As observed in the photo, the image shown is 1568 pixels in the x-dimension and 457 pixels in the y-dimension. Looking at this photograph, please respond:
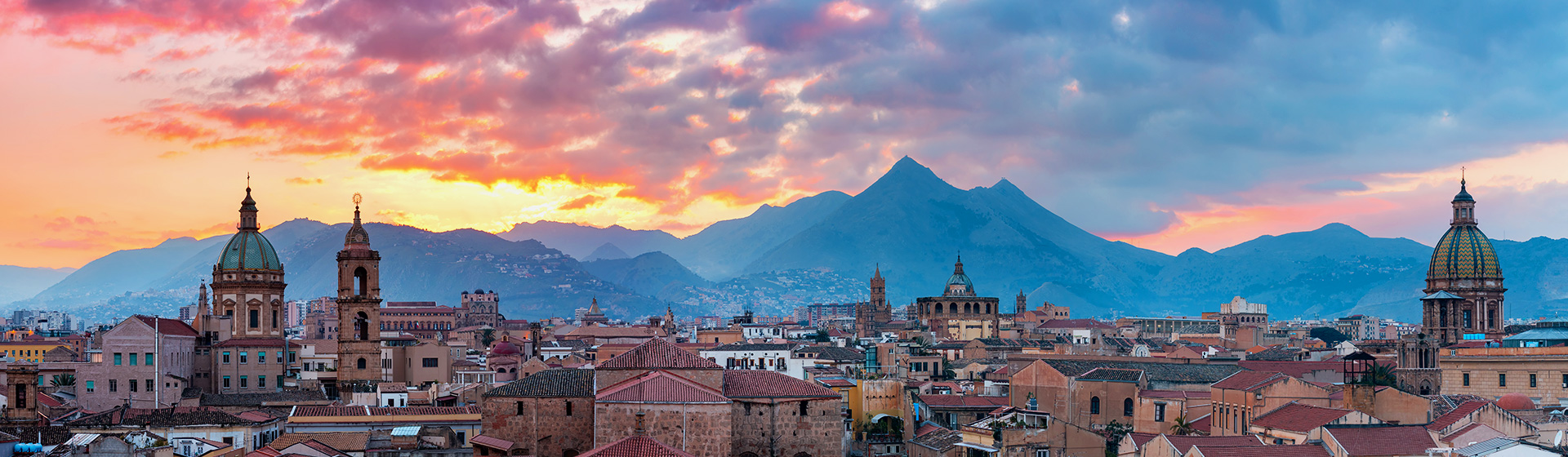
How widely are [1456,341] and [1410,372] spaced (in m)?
13.1

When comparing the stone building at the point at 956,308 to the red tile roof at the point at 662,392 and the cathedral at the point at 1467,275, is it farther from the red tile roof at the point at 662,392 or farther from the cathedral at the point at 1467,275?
the red tile roof at the point at 662,392

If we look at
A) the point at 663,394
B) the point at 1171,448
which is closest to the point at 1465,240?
the point at 1171,448

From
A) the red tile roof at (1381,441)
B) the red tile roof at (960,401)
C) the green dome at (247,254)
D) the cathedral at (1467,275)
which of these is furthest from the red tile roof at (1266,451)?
the cathedral at (1467,275)

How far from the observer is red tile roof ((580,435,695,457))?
1513 inches

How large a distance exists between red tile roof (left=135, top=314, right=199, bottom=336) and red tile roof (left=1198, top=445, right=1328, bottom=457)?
148 ft

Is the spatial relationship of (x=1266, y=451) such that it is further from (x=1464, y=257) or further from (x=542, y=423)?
(x=1464, y=257)

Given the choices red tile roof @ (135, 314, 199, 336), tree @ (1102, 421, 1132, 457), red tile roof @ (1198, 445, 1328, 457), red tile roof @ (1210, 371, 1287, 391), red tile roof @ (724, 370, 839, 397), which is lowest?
tree @ (1102, 421, 1132, 457)

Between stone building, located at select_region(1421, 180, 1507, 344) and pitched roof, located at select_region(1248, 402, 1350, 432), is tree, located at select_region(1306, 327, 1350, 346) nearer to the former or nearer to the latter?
stone building, located at select_region(1421, 180, 1507, 344)

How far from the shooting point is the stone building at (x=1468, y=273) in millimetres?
107188

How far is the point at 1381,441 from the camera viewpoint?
145 ft

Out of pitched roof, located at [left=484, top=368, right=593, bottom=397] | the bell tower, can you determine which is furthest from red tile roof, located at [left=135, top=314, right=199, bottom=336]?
pitched roof, located at [left=484, top=368, right=593, bottom=397]

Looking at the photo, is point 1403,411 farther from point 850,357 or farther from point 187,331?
point 187,331

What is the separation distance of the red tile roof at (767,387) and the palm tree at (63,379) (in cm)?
3556

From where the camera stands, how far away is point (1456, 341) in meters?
84.2
